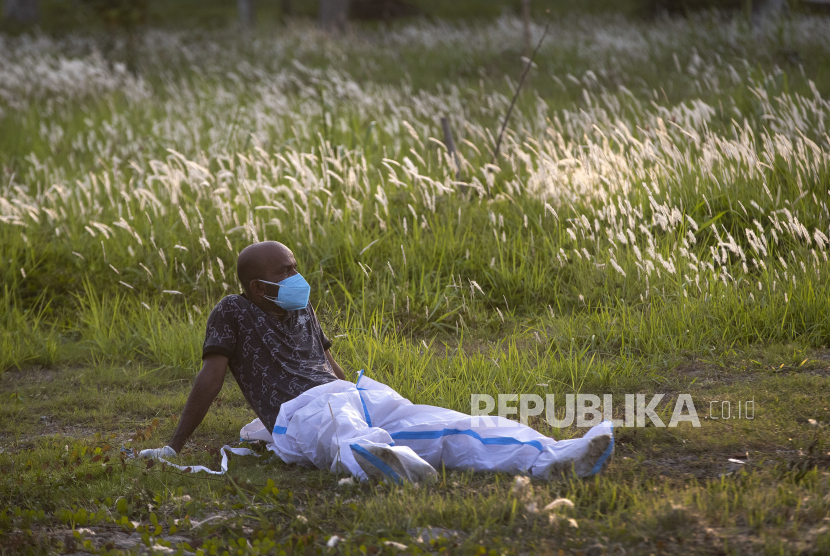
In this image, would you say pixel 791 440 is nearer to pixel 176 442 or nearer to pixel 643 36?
pixel 176 442

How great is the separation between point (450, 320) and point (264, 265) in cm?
211

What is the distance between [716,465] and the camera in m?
3.31

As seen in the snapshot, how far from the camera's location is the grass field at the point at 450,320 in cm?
293

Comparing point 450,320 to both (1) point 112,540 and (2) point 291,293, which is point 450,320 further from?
(1) point 112,540

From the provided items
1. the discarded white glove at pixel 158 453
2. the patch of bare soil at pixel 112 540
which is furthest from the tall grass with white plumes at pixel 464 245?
the patch of bare soil at pixel 112 540

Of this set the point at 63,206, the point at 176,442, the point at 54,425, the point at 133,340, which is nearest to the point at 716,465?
the point at 176,442

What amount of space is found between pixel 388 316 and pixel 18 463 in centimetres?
258

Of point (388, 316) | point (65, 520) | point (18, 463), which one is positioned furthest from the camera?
point (388, 316)

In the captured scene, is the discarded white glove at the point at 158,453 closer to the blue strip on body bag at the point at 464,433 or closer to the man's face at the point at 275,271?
the man's face at the point at 275,271

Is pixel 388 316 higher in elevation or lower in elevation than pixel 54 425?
higher

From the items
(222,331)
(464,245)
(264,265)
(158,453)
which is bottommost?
(158,453)

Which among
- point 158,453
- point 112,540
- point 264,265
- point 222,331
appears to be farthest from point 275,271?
point 112,540

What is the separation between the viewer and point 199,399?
11.8 feet

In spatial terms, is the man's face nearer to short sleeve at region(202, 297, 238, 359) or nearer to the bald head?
the bald head
